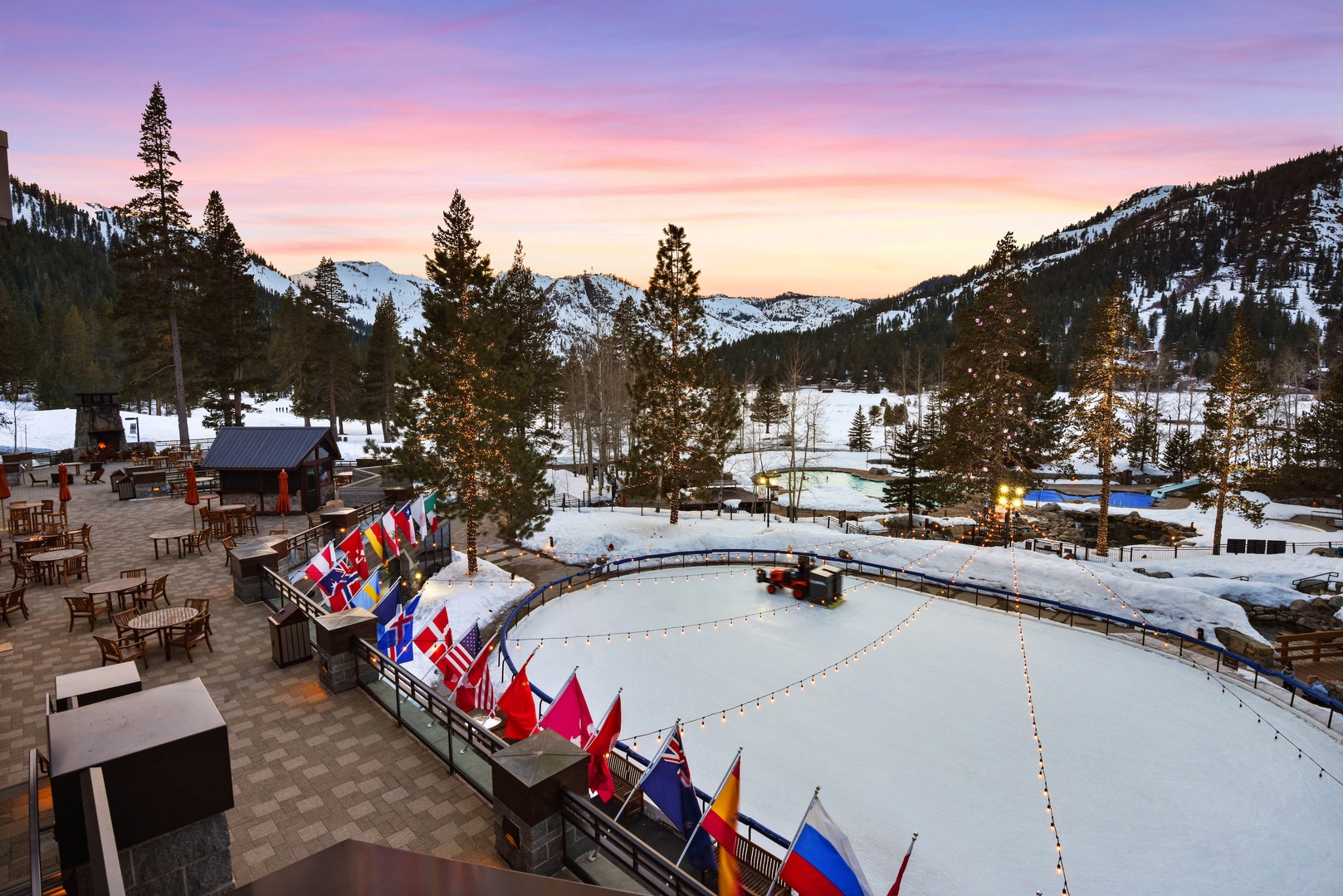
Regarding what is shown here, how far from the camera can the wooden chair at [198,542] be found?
18961 millimetres

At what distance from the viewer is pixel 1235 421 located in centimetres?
3055

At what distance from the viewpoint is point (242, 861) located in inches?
262

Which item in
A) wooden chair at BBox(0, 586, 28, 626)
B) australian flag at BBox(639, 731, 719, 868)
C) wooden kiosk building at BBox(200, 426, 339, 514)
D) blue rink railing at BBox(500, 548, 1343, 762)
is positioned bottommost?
blue rink railing at BBox(500, 548, 1343, 762)

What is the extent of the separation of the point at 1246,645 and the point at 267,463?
116 feet

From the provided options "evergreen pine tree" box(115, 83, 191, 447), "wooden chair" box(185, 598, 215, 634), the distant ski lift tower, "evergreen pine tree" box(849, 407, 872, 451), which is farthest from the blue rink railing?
"evergreen pine tree" box(849, 407, 872, 451)

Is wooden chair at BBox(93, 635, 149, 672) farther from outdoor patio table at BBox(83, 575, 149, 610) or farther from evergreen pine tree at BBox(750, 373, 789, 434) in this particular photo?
evergreen pine tree at BBox(750, 373, 789, 434)

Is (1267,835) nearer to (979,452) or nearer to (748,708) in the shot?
(748,708)

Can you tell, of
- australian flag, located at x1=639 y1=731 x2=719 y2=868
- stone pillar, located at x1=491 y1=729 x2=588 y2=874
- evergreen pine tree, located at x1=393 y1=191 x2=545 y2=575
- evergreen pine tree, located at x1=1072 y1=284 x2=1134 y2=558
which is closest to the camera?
stone pillar, located at x1=491 y1=729 x2=588 y2=874

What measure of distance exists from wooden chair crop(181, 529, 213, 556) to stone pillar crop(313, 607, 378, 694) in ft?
38.7

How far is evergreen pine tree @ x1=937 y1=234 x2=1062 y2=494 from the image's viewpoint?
93.9 ft

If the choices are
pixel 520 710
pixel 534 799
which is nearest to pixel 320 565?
pixel 520 710

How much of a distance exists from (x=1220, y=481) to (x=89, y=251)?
18685 centimetres

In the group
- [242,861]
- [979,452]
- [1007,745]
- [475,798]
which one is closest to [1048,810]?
[1007,745]

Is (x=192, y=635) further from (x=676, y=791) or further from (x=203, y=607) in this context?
(x=676, y=791)
